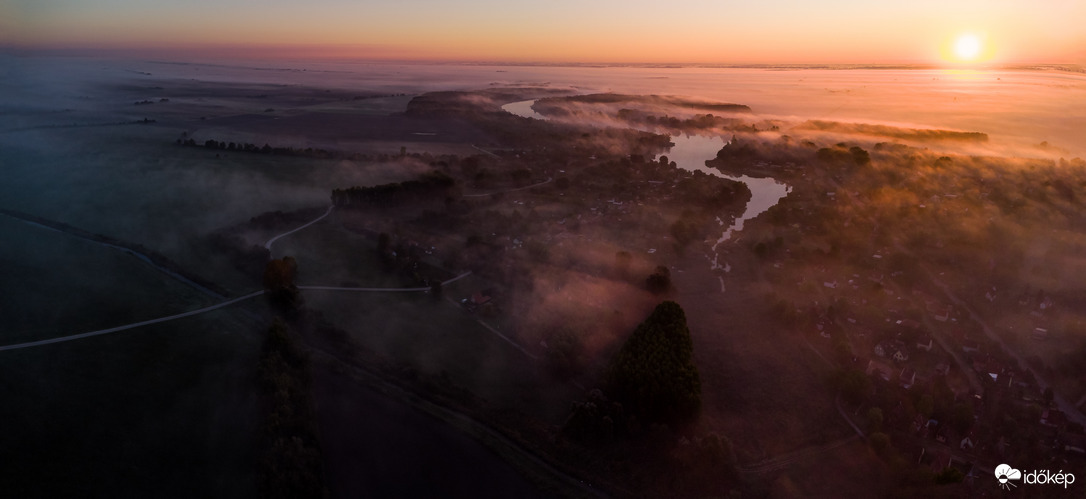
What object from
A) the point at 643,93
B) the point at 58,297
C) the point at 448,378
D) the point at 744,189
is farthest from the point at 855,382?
the point at 643,93

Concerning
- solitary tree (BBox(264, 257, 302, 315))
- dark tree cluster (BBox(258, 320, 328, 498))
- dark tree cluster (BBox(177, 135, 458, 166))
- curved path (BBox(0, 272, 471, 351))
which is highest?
dark tree cluster (BBox(177, 135, 458, 166))

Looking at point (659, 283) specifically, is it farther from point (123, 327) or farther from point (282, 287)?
point (123, 327)

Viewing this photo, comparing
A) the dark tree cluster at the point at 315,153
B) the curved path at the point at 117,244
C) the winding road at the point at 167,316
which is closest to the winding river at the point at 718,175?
the winding road at the point at 167,316

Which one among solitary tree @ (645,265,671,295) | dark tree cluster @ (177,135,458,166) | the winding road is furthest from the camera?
dark tree cluster @ (177,135,458,166)

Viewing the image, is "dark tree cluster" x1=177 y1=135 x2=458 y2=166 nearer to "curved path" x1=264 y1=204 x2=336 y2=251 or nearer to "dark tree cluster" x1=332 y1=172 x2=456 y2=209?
"dark tree cluster" x1=332 y1=172 x2=456 y2=209

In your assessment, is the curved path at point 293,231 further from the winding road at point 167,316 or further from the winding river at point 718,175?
the winding river at point 718,175

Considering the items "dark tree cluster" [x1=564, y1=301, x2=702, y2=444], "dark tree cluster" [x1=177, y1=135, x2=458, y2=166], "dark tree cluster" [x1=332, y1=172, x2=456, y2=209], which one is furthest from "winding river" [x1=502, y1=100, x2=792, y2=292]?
"dark tree cluster" [x1=177, y1=135, x2=458, y2=166]

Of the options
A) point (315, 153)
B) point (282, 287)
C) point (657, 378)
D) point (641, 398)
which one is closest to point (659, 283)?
point (657, 378)

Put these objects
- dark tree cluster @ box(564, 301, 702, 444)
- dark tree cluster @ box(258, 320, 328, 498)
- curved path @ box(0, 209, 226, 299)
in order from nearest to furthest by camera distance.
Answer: dark tree cluster @ box(258, 320, 328, 498)
dark tree cluster @ box(564, 301, 702, 444)
curved path @ box(0, 209, 226, 299)
